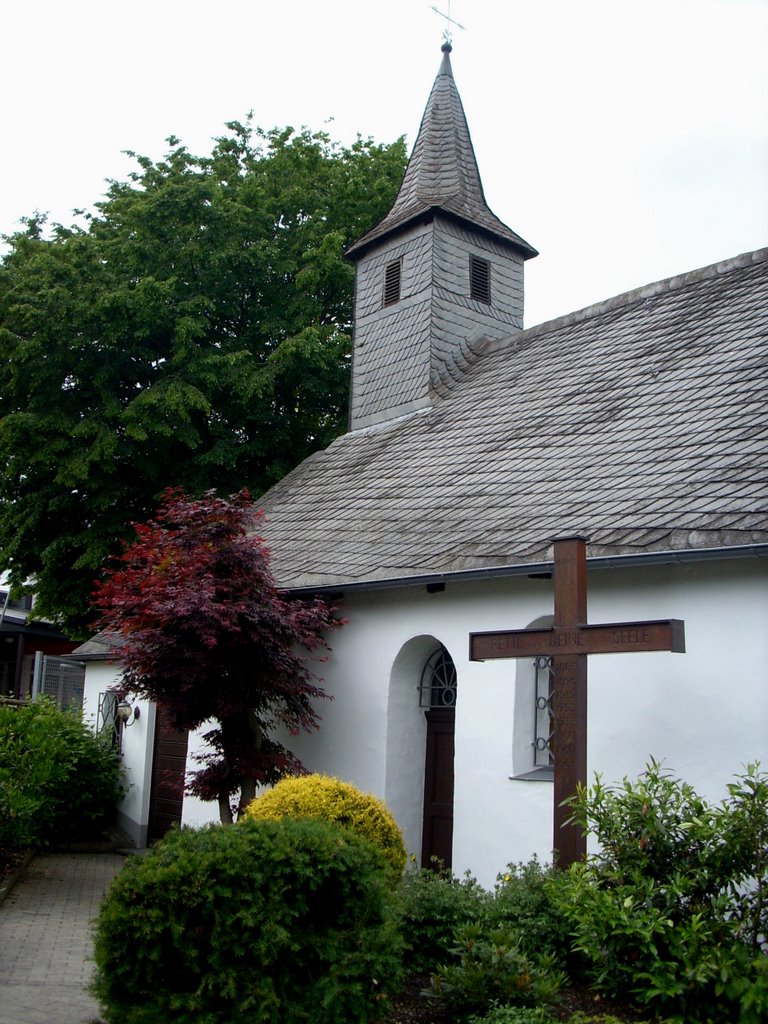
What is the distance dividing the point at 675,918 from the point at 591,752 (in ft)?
8.76

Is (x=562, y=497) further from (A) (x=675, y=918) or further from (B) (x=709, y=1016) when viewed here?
(B) (x=709, y=1016)

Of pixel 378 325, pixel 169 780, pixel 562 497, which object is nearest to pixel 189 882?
pixel 562 497

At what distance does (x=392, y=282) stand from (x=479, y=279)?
1.52m

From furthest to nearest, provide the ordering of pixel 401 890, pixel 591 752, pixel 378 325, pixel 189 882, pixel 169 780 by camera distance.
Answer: pixel 378 325 → pixel 169 780 → pixel 591 752 → pixel 401 890 → pixel 189 882

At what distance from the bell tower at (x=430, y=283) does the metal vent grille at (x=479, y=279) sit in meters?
0.02

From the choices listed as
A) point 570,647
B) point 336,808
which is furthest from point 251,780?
point 570,647

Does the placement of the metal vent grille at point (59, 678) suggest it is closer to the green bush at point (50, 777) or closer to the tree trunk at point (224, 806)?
the green bush at point (50, 777)

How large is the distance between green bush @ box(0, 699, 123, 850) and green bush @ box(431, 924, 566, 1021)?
5995mm

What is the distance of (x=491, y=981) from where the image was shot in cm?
588

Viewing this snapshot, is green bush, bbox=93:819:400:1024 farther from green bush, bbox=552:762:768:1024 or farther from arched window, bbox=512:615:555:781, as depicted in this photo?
arched window, bbox=512:615:555:781

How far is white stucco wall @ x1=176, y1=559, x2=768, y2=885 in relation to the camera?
8.01 m

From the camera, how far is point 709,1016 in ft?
18.4

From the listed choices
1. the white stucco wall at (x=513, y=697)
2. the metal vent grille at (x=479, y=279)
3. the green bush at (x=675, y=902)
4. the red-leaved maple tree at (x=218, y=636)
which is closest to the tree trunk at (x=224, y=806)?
the red-leaved maple tree at (x=218, y=636)

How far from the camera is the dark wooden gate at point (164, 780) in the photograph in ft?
49.0
